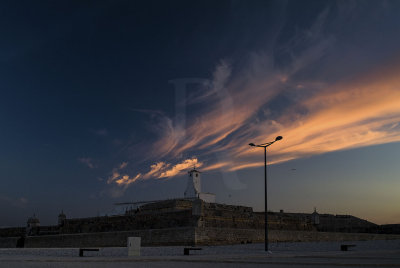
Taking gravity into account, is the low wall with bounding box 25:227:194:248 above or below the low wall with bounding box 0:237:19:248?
above

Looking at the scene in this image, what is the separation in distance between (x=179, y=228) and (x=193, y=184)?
86.0ft

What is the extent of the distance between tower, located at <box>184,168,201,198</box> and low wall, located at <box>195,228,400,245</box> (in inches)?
760

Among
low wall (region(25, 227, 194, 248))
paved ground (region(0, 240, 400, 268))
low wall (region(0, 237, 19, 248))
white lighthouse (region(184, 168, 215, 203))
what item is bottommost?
low wall (region(0, 237, 19, 248))

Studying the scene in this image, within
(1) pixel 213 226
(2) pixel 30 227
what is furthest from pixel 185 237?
(2) pixel 30 227

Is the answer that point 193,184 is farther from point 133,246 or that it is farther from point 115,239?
point 133,246

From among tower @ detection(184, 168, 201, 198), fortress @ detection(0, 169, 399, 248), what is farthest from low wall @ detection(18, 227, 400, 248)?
tower @ detection(184, 168, 201, 198)

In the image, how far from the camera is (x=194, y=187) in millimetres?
62250

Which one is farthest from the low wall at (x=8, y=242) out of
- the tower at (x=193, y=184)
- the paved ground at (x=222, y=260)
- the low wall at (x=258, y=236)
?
the paved ground at (x=222, y=260)

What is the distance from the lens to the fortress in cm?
3700

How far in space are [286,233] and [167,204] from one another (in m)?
15.2

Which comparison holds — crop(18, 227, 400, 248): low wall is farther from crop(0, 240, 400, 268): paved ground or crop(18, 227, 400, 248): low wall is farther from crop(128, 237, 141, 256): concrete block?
crop(0, 240, 400, 268): paved ground

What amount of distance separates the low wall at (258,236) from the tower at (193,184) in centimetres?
1931

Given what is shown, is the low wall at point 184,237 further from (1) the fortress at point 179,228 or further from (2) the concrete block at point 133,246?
(2) the concrete block at point 133,246

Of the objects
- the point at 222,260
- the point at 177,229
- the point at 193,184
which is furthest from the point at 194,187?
the point at 222,260
